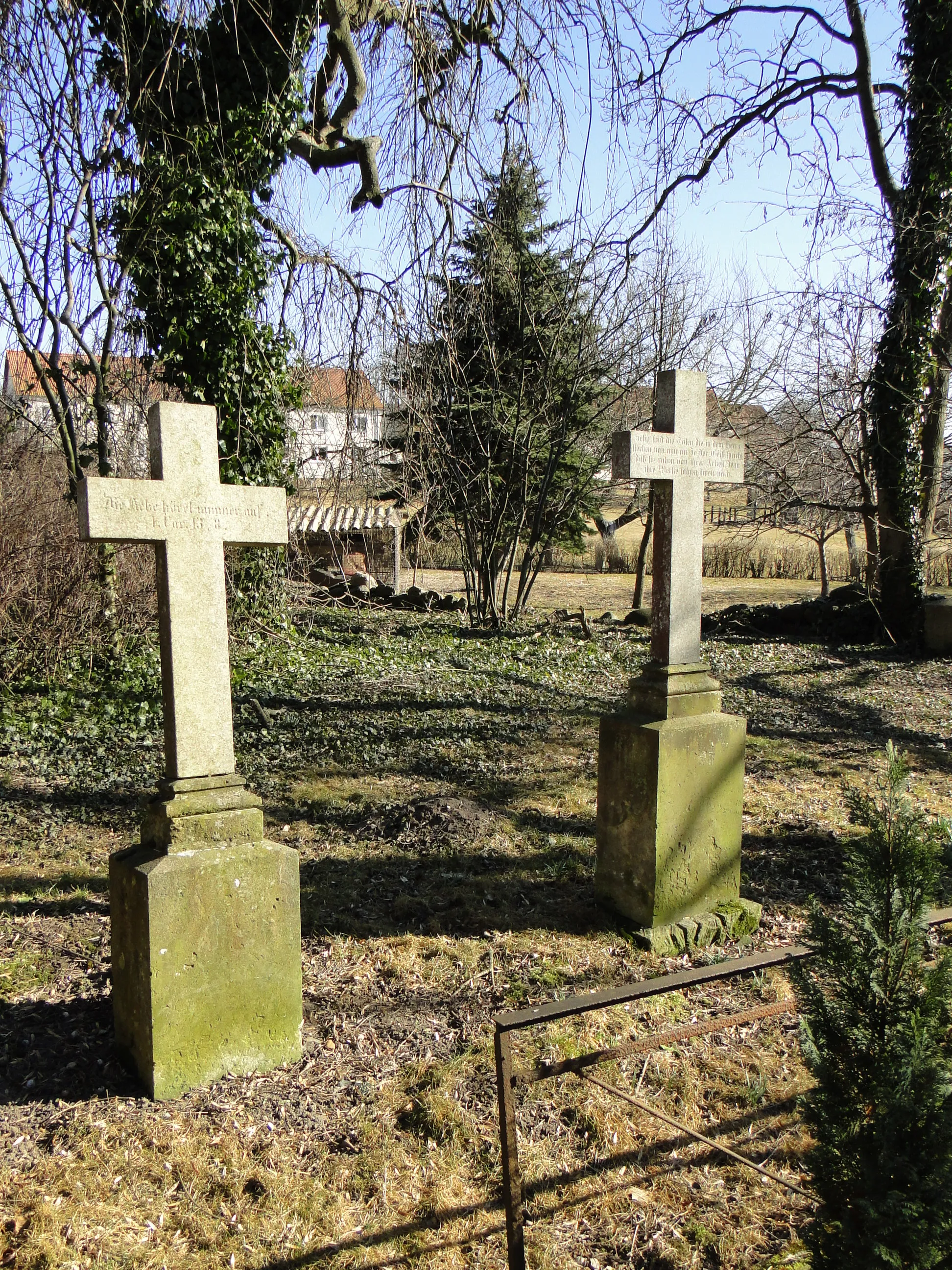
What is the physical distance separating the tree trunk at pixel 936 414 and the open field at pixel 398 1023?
5.61 meters

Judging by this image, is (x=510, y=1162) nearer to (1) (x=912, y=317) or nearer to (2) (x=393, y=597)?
(1) (x=912, y=317)

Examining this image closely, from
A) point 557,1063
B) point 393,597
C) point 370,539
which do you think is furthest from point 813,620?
point 557,1063

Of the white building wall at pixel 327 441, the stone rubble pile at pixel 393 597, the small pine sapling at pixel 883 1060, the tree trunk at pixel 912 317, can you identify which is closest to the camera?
the small pine sapling at pixel 883 1060

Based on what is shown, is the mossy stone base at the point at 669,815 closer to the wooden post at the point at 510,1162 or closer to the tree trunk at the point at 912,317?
the wooden post at the point at 510,1162

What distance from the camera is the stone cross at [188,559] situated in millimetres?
3293

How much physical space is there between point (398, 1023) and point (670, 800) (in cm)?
174

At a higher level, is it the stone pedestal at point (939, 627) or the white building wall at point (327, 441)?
the white building wall at point (327, 441)

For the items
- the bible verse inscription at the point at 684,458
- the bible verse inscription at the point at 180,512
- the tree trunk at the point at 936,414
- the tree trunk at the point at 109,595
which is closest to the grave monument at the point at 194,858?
the bible verse inscription at the point at 180,512

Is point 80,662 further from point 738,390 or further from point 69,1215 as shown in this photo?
point 738,390

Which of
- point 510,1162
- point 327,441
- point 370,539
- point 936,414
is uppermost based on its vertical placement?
point 936,414

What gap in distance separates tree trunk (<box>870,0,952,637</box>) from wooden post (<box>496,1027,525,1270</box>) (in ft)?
36.2

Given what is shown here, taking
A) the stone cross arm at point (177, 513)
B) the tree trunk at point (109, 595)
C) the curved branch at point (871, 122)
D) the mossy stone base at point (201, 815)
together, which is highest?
the curved branch at point (871, 122)

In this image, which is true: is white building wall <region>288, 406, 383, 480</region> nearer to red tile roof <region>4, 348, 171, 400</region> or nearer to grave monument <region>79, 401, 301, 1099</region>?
red tile roof <region>4, 348, 171, 400</region>

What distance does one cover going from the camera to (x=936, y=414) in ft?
41.6
